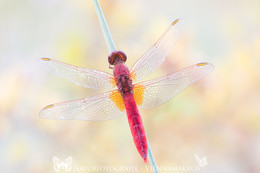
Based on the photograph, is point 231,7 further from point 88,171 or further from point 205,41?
point 88,171

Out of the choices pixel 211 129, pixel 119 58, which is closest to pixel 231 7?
pixel 211 129

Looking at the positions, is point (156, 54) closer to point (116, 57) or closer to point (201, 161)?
point (116, 57)

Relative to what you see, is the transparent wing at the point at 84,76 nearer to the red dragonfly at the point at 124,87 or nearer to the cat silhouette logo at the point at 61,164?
the red dragonfly at the point at 124,87

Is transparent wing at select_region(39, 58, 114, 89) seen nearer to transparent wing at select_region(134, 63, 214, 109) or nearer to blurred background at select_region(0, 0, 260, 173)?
transparent wing at select_region(134, 63, 214, 109)

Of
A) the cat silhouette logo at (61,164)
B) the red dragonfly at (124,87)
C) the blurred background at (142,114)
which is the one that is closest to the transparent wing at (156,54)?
the red dragonfly at (124,87)

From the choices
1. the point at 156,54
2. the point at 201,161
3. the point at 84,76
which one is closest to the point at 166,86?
the point at 156,54

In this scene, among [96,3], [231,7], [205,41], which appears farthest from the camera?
[231,7]

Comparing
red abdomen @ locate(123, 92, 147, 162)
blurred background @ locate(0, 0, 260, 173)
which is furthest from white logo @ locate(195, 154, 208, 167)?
red abdomen @ locate(123, 92, 147, 162)

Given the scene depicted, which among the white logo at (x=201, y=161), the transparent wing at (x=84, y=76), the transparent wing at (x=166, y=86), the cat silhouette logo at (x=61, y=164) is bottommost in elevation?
the white logo at (x=201, y=161)
